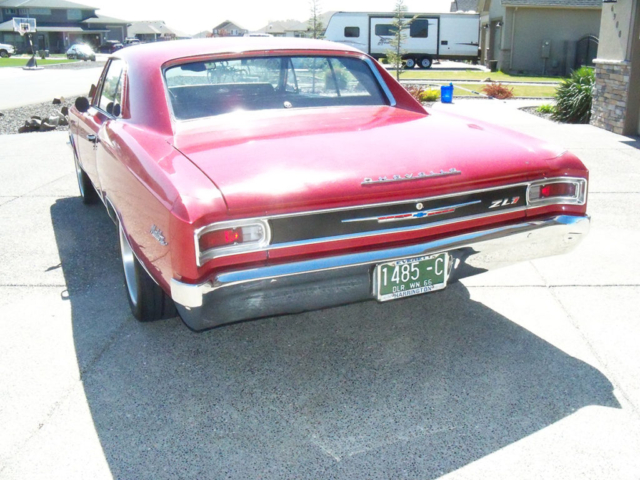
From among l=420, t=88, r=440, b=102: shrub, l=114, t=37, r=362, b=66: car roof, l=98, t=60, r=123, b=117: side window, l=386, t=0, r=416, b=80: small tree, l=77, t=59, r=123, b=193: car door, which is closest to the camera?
l=114, t=37, r=362, b=66: car roof

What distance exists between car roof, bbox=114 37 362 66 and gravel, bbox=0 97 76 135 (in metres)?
9.81

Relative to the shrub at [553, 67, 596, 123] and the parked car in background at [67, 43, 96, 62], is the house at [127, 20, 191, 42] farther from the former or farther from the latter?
the shrub at [553, 67, 596, 123]

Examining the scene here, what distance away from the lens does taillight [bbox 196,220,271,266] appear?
2.64 meters

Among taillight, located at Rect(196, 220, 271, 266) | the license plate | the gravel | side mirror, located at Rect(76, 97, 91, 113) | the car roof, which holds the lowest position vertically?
the gravel

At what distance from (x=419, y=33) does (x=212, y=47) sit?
109 feet

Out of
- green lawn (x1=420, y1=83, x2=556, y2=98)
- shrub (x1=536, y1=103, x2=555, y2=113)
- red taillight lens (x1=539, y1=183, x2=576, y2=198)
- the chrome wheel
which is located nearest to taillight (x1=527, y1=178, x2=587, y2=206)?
red taillight lens (x1=539, y1=183, x2=576, y2=198)

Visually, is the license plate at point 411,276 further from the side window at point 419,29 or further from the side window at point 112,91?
the side window at point 419,29

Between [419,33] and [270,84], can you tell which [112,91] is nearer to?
[270,84]

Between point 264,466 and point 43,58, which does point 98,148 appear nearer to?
point 264,466

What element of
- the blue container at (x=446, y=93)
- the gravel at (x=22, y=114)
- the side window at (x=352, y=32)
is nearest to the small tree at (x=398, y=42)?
the blue container at (x=446, y=93)

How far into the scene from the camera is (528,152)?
3311 millimetres

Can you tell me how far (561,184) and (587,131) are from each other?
8926 millimetres

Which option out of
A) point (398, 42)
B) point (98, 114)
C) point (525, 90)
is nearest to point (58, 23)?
point (398, 42)

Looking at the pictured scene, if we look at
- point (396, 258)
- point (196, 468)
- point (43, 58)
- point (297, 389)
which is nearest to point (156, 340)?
Result: point (297, 389)
